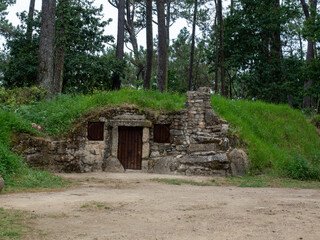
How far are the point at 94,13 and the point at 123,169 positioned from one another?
1158cm

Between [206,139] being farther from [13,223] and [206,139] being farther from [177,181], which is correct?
[13,223]

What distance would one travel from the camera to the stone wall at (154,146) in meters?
11.4

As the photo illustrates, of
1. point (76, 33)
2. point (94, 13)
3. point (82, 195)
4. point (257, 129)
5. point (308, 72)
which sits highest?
point (94, 13)

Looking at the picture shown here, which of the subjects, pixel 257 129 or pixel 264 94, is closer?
pixel 257 129

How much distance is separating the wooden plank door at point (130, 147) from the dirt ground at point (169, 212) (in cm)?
339

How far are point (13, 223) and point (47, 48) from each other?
38.0ft

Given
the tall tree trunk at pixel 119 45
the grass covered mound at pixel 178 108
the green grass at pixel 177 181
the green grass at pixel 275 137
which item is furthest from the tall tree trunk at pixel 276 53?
the green grass at pixel 177 181

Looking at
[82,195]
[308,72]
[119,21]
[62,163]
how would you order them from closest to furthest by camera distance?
[82,195]
[62,163]
[308,72]
[119,21]

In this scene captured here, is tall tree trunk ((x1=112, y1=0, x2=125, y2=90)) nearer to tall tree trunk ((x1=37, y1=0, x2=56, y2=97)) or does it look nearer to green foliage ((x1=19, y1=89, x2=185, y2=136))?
tall tree trunk ((x1=37, y1=0, x2=56, y2=97))

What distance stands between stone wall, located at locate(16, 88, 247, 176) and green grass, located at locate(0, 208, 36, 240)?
5827 mm

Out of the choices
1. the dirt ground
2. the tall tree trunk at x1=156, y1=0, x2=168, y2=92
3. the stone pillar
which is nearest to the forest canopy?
the tall tree trunk at x1=156, y1=0, x2=168, y2=92

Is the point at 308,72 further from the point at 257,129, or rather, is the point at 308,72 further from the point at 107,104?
the point at 107,104

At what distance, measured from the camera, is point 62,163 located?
11414mm

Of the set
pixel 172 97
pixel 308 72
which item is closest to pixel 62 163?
pixel 172 97
